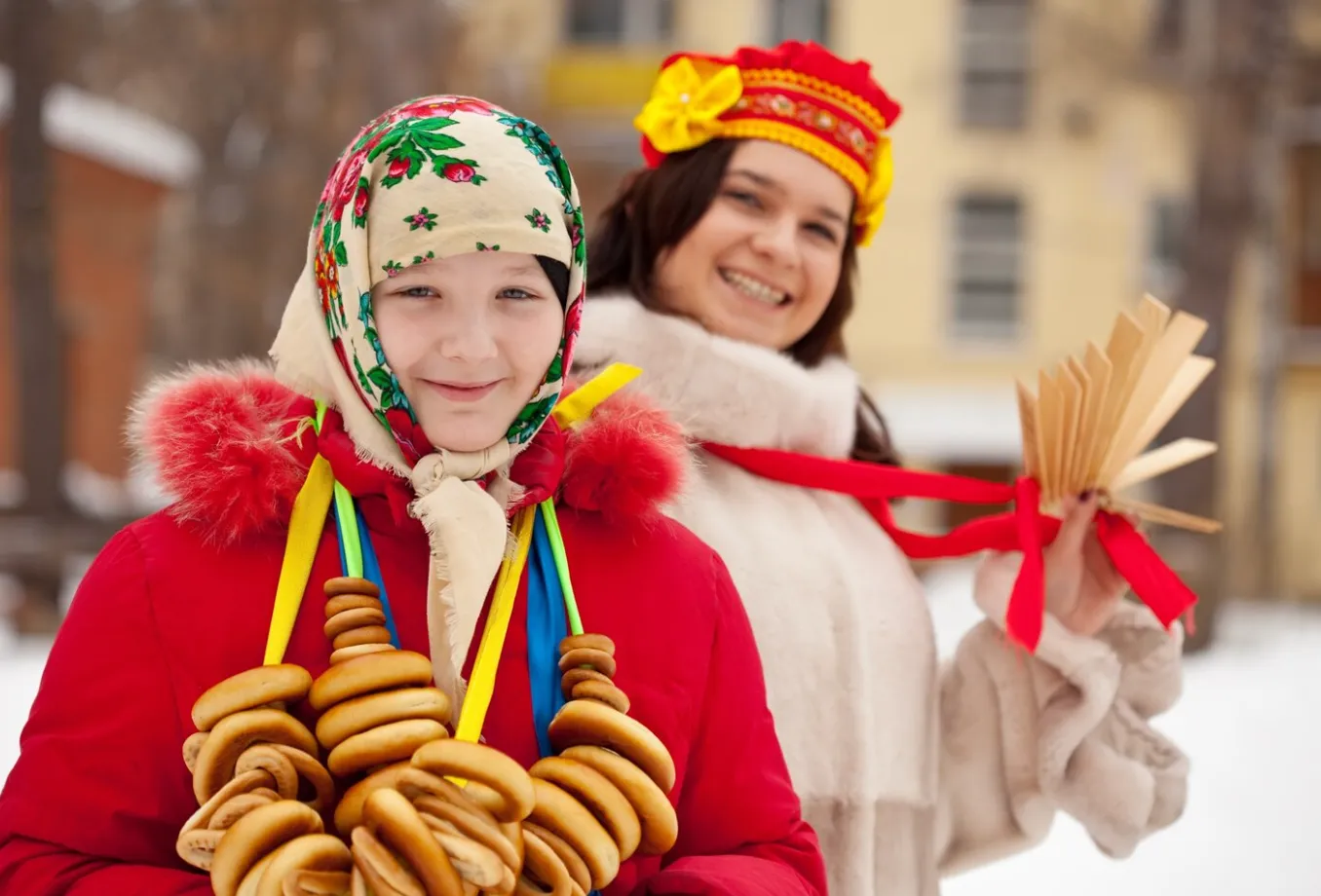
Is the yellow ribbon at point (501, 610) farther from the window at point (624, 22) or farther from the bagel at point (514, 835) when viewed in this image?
the window at point (624, 22)

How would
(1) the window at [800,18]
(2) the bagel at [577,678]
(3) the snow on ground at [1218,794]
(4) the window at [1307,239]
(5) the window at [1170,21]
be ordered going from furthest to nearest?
(1) the window at [800,18], (4) the window at [1307,239], (5) the window at [1170,21], (3) the snow on ground at [1218,794], (2) the bagel at [577,678]

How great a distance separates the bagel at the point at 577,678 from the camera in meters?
1.24

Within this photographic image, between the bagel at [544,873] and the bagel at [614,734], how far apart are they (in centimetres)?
11

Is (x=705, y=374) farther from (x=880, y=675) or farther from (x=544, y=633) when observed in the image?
(x=544, y=633)

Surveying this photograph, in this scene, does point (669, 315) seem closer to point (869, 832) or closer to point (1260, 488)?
point (869, 832)

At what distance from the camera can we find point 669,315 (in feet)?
6.51

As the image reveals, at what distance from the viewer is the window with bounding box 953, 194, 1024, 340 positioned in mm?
12648

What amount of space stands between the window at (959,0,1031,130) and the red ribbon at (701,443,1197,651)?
1110 centimetres

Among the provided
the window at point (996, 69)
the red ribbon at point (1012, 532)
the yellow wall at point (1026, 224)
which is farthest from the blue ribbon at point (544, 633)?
the window at point (996, 69)

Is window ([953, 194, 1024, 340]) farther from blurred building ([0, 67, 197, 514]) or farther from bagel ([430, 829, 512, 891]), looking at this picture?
bagel ([430, 829, 512, 891])

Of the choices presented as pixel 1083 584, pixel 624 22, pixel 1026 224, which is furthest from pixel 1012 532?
pixel 624 22

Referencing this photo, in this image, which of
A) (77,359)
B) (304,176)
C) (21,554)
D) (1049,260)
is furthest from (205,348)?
(1049,260)

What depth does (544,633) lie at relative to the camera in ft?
4.27

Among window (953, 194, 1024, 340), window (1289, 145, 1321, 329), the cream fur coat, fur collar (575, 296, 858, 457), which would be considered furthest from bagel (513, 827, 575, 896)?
window (1289, 145, 1321, 329)
